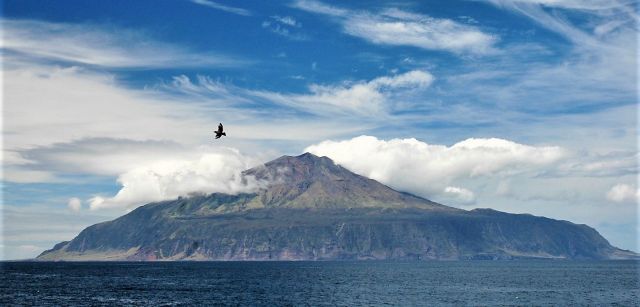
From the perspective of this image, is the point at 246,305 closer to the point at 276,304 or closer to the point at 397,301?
the point at 276,304

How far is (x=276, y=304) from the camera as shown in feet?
585

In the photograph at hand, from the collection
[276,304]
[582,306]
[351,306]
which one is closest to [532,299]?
[582,306]

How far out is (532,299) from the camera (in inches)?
7662

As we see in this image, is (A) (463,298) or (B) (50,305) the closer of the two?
(B) (50,305)

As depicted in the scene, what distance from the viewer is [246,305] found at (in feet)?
576

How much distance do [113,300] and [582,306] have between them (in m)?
122

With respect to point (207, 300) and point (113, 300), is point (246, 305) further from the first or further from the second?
point (113, 300)

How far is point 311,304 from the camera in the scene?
178 m

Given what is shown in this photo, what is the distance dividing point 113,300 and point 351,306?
63.6 m

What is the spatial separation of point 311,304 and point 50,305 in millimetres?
64053

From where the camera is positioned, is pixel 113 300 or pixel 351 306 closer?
pixel 351 306

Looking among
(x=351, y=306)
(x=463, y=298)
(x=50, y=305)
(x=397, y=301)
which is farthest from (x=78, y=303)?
(x=463, y=298)

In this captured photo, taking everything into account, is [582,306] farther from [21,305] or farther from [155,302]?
[21,305]

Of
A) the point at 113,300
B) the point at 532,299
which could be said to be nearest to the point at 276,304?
the point at 113,300
